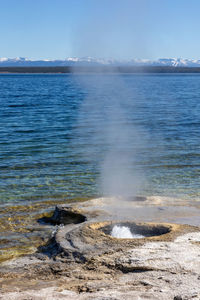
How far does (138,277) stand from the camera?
708cm

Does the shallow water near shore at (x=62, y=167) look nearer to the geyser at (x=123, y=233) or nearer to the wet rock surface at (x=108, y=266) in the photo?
the wet rock surface at (x=108, y=266)

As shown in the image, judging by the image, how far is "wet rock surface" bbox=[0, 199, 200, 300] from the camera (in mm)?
6617

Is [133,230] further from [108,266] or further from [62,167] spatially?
[62,167]

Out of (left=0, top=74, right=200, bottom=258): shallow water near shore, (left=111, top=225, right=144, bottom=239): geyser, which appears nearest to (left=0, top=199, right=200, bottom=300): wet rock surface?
(left=111, top=225, right=144, bottom=239): geyser

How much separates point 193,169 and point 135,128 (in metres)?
13.2

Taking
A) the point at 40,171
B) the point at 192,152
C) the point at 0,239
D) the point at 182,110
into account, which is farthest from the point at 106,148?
the point at 182,110

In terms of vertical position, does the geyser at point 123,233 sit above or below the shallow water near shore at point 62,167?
above

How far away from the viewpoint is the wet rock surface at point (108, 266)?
6.62 metres

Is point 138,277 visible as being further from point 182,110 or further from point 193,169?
point 182,110

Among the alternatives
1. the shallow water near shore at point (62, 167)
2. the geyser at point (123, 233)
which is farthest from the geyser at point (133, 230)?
the shallow water near shore at point (62, 167)

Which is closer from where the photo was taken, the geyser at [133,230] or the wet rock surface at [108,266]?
the wet rock surface at [108,266]

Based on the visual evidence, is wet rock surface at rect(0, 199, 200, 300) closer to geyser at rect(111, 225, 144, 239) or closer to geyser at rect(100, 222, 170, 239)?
geyser at rect(100, 222, 170, 239)

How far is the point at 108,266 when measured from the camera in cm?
761

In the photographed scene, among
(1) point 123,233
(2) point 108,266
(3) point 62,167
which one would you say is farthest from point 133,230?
(3) point 62,167
